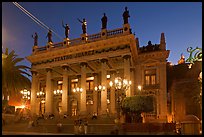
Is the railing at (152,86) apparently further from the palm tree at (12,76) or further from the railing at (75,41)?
the palm tree at (12,76)

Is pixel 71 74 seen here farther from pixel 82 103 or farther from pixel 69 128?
pixel 69 128

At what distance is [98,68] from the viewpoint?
40.9 m

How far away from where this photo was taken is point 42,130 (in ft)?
99.0

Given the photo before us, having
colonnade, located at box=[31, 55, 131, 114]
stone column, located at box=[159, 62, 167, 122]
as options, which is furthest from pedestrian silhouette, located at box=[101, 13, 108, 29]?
stone column, located at box=[159, 62, 167, 122]

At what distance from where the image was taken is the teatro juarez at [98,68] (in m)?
35.9

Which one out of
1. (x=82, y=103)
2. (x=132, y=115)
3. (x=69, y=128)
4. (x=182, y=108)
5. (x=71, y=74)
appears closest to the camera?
(x=132, y=115)

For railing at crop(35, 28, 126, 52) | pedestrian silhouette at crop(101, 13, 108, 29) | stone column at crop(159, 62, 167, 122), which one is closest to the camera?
railing at crop(35, 28, 126, 52)

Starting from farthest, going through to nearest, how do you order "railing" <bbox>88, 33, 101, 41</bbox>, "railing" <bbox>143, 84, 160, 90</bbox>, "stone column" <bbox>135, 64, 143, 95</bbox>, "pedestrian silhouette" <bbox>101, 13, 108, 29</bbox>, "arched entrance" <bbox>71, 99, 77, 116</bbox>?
"arched entrance" <bbox>71, 99, 77, 116</bbox>, "stone column" <bbox>135, 64, 143, 95</bbox>, "railing" <bbox>143, 84, 160, 90</bbox>, "railing" <bbox>88, 33, 101, 41</bbox>, "pedestrian silhouette" <bbox>101, 13, 108, 29</bbox>

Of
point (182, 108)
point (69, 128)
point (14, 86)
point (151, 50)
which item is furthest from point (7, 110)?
point (182, 108)

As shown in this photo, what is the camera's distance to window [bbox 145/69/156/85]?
132ft

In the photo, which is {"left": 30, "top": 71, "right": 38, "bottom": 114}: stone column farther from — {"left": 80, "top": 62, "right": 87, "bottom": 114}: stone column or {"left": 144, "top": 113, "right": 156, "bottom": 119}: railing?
{"left": 144, "top": 113, "right": 156, "bottom": 119}: railing

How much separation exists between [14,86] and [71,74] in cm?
1287

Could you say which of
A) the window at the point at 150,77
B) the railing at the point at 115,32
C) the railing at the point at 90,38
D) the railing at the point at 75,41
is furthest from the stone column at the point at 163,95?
the railing at the point at 75,41

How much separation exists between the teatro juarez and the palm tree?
6482mm
